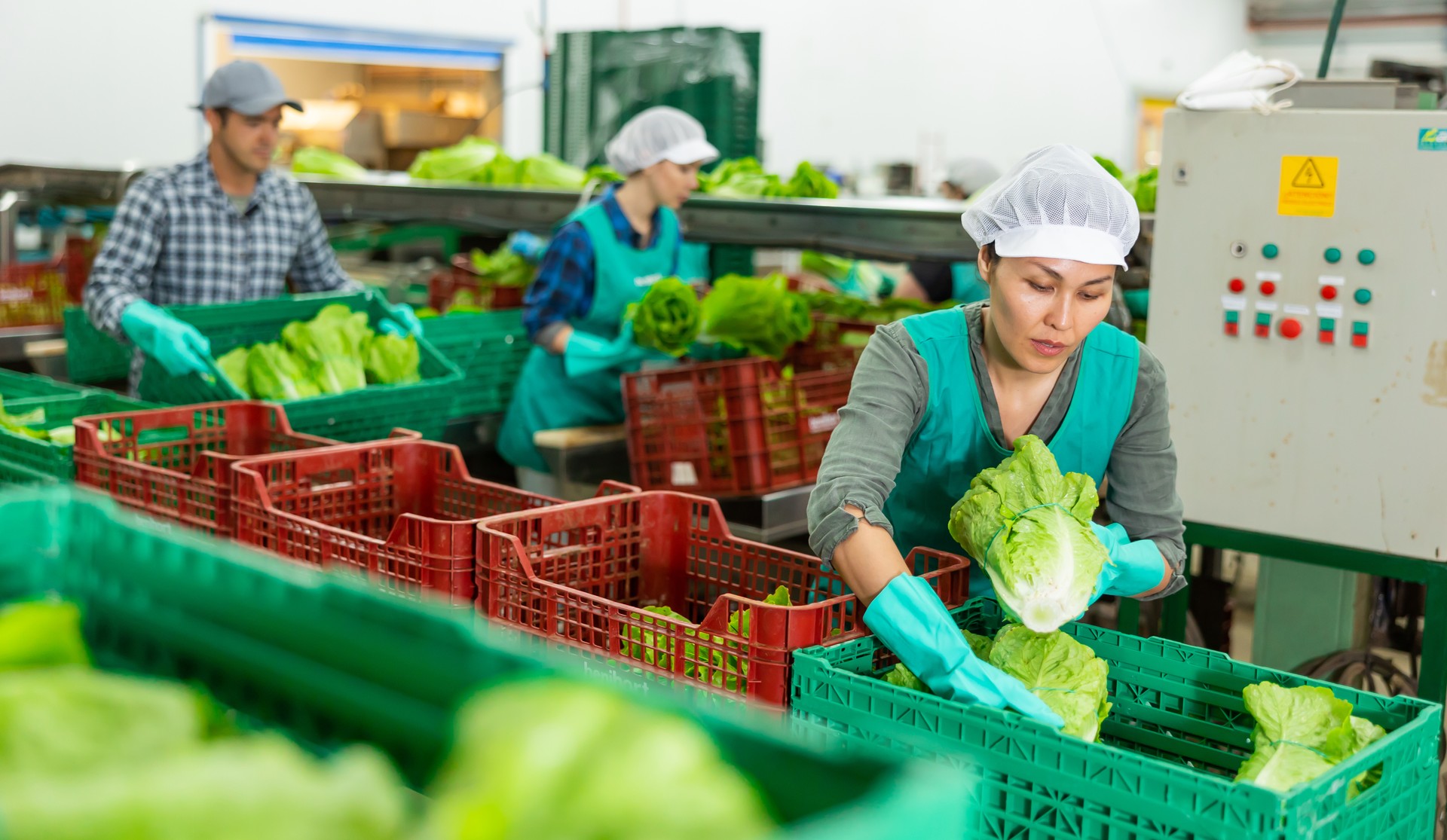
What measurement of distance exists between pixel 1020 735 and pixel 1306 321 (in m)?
2.17

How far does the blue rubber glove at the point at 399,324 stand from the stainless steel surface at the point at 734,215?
809mm

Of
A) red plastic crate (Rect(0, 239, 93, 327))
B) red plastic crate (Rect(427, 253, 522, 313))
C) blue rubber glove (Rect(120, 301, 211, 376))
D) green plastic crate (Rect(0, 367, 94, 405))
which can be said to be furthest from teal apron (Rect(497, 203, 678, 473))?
red plastic crate (Rect(0, 239, 93, 327))

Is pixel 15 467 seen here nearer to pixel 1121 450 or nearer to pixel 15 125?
pixel 1121 450

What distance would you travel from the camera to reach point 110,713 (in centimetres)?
79

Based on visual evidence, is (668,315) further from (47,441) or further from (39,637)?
(39,637)

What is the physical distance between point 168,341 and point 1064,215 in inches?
87.6

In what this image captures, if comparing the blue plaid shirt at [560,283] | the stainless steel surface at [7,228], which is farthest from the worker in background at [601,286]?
the stainless steel surface at [7,228]

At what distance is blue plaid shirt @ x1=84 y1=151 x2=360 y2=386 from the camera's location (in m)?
3.71

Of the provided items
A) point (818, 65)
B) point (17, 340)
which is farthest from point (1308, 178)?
point (818, 65)

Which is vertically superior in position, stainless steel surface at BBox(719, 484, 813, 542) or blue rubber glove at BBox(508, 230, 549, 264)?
blue rubber glove at BBox(508, 230, 549, 264)

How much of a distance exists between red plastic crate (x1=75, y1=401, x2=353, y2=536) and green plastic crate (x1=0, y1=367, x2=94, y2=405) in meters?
0.42

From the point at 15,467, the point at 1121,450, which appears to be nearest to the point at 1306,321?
the point at 1121,450

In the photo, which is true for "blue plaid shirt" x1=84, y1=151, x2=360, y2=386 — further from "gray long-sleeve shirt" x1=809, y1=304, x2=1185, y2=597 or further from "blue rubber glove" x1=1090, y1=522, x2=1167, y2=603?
"blue rubber glove" x1=1090, y1=522, x2=1167, y2=603

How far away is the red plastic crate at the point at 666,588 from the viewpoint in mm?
1755
